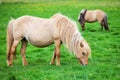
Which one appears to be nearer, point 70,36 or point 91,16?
point 70,36

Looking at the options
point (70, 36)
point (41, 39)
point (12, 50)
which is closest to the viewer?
point (70, 36)

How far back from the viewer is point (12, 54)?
11969mm

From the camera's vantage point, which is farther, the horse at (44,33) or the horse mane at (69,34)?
the horse at (44,33)

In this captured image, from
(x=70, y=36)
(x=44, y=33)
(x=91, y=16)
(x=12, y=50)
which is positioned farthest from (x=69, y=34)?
(x=91, y=16)

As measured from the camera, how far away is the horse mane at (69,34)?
11125 mm

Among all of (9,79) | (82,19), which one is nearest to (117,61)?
(9,79)

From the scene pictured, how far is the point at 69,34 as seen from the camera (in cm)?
1132

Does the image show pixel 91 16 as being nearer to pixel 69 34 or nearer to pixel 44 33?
pixel 44 33

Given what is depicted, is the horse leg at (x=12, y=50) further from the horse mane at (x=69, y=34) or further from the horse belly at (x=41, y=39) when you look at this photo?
the horse mane at (x=69, y=34)

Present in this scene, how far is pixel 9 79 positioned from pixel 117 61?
4505mm

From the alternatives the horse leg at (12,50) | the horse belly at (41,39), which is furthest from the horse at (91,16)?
the horse leg at (12,50)

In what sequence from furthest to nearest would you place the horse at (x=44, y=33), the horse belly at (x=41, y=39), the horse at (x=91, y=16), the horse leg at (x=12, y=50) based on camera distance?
the horse at (x=91, y=16), the horse leg at (x=12, y=50), the horse belly at (x=41, y=39), the horse at (x=44, y=33)

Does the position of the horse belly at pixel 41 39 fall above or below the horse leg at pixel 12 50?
above

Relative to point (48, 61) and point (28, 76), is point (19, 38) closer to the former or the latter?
point (48, 61)
